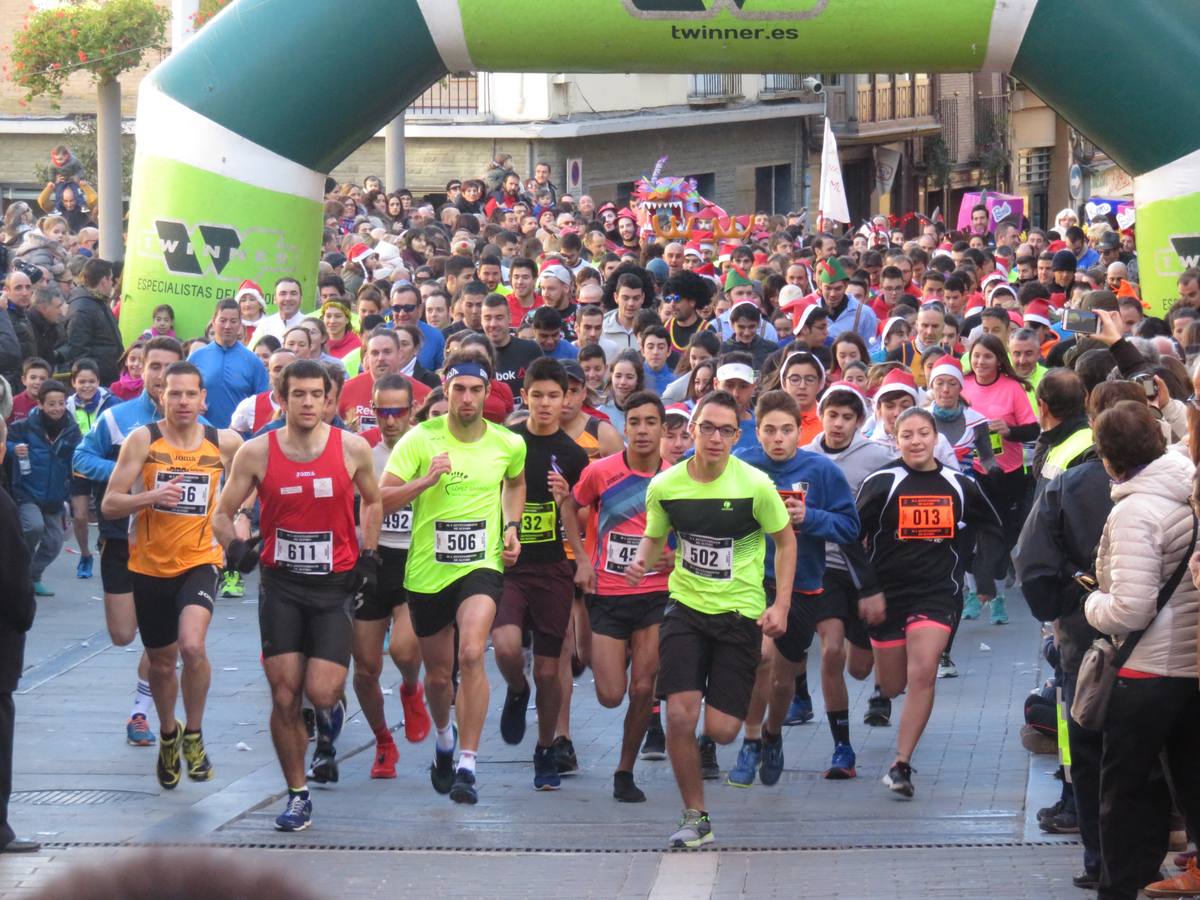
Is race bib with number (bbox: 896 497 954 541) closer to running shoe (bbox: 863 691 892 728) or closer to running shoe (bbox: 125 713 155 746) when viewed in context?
running shoe (bbox: 863 691 892 728)

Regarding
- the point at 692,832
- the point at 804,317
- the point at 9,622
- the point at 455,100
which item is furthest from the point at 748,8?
the point at 455,100

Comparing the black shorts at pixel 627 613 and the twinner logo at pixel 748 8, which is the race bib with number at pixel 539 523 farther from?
the twinner logo at pixel 748 8

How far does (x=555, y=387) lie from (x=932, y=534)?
174 cm

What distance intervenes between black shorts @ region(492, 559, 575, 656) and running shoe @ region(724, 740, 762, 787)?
0.90 m

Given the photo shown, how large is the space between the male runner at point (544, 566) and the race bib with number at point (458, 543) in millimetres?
460

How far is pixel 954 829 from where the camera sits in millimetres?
7312

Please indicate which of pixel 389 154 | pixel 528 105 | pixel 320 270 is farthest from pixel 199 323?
pixel 528 105

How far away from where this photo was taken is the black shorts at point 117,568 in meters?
8.46

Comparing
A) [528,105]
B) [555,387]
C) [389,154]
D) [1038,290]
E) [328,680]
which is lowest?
[328,680]

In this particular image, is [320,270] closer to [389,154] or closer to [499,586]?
[499,586]

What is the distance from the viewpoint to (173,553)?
26.6 feet

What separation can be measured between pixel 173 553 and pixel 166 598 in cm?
19

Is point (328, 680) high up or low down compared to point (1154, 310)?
down

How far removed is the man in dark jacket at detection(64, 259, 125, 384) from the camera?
14.0m
